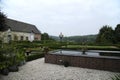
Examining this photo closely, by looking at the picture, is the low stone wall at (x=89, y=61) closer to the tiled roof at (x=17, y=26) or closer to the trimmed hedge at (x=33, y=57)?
the trimmed hedge at (x=33, y=57)

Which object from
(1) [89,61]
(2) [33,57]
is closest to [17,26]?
(2) [33,57]

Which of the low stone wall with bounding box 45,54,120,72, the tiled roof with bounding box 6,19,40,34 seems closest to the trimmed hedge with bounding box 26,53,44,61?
the low stone wall with bounding box 45,54,120,72

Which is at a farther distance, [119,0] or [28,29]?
[28,29]

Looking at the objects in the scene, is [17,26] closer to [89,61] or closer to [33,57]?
[33,57]

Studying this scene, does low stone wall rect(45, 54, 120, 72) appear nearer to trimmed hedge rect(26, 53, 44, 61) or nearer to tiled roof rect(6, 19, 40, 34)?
trimmed hedge rect(26, 53, 44, 61)

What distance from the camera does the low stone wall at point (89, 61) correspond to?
7.30 meters

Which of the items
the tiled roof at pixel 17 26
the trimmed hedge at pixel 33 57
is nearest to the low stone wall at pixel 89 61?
the trimmed hedge at pixel 33 57

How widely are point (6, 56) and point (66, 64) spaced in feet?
14.1

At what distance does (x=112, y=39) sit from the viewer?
113 ft

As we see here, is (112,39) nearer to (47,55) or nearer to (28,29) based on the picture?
(28,29)

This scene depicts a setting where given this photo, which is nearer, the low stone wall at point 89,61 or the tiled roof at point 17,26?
the low stone wall at point 89,61

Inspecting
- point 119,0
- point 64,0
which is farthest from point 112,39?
point 119,0

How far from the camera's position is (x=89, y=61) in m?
8.00

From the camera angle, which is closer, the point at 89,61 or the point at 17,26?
the point at 89,61
